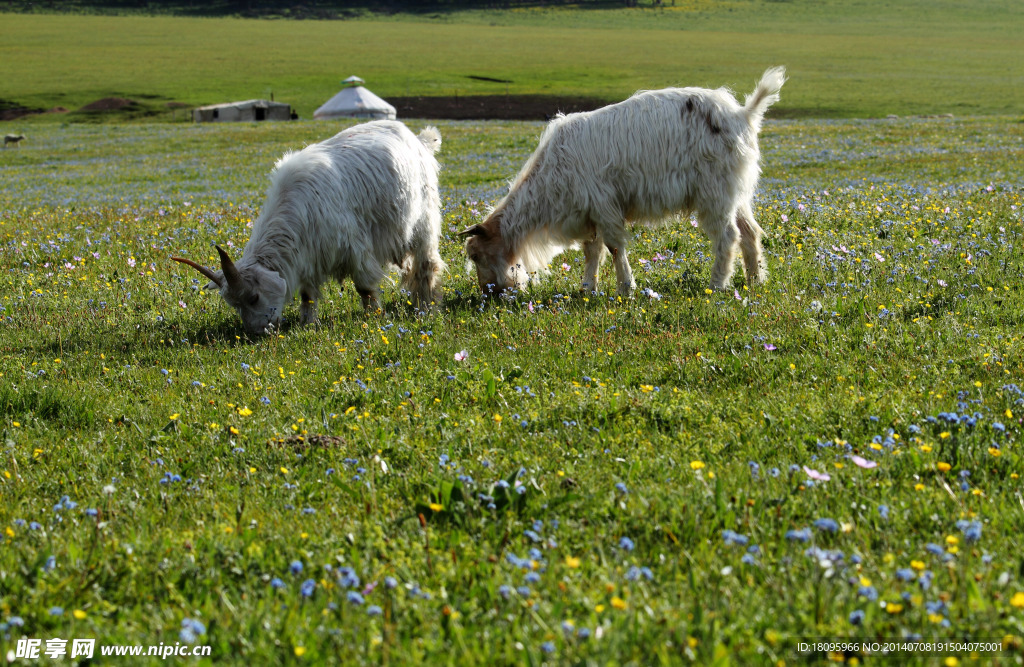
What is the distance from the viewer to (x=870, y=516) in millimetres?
3609

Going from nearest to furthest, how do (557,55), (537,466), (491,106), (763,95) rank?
(537,466), (763,95), (491,106), (557,55)

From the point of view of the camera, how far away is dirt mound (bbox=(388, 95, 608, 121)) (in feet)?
203

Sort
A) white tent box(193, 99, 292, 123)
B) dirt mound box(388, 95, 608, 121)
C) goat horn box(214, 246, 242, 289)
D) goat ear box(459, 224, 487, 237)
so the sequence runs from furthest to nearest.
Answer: white tent box(193, 99, 292, 123) < dirt mound box(388, 95, 608, 121) < goat ear box(459, 224, 487, 237) < goat horn box(214, 246, 242, 289)

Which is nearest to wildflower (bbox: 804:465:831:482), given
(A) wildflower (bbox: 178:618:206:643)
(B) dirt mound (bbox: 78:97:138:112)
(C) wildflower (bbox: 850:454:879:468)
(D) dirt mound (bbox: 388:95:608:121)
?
(C) wildflower (bbox: 850:454:879:468)

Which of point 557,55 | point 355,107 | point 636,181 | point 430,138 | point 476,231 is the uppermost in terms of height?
point 557,55

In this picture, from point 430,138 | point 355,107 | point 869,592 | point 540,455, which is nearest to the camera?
point 869,592

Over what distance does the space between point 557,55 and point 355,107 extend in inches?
1982

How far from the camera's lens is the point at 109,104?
7100 centimetres

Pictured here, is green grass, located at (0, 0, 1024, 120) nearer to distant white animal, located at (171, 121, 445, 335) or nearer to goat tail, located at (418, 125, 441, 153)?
goat tail, located at (418, 125, 441, 153)

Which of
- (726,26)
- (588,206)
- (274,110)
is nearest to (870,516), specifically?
(588,206)

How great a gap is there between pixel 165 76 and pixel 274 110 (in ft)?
112

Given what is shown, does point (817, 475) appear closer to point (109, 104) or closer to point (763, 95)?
point (763, 95)

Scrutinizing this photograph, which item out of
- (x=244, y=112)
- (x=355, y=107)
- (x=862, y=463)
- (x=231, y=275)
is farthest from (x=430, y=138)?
(x=244, y=112)

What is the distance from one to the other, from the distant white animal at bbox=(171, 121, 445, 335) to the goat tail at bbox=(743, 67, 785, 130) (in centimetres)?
369
